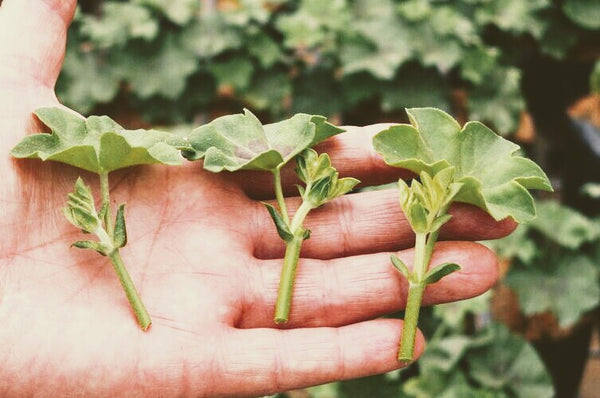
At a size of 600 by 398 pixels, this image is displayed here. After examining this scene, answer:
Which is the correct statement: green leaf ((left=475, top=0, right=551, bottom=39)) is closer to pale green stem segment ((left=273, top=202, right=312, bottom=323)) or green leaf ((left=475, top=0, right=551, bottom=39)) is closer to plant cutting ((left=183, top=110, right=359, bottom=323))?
plant cutting ((left=183, top=110, right=359, bottom=323))

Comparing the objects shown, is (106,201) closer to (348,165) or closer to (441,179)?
(348,165)

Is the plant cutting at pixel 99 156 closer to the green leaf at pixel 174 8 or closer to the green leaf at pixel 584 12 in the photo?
the green leaf at pixel 174 8

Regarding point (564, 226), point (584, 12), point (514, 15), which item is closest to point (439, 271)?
point (564, 226)

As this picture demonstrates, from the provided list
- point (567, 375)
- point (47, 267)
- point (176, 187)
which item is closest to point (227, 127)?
point (176, 187)

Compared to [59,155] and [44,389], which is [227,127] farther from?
[44,389]

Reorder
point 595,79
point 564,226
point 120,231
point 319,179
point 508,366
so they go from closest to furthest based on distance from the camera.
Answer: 1. point 120,231
2. point 319,179
3. point 508,366
4. point 564,226
5. point 595,79
